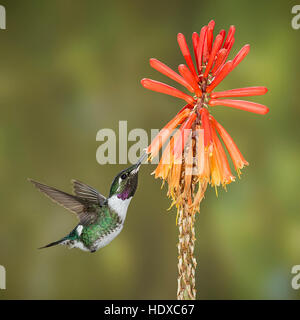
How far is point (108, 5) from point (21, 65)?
1.29 ft

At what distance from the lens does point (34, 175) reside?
1587mm

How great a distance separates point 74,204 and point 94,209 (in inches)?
2.0

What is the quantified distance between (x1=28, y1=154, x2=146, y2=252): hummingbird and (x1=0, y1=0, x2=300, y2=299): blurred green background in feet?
1.95

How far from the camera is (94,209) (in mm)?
1024

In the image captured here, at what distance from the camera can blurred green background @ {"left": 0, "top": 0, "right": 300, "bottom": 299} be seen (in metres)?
1.60

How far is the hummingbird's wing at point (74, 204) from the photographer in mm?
947

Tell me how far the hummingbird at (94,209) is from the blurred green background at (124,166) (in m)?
0.60

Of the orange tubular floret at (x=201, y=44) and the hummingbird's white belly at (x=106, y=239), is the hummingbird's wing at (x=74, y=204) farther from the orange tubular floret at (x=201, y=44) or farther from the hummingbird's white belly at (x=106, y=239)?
the orange tubular floret at (x=201, y=44)

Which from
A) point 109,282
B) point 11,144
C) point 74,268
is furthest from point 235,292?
point 11,144

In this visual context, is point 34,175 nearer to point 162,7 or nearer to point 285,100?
point 162,7
